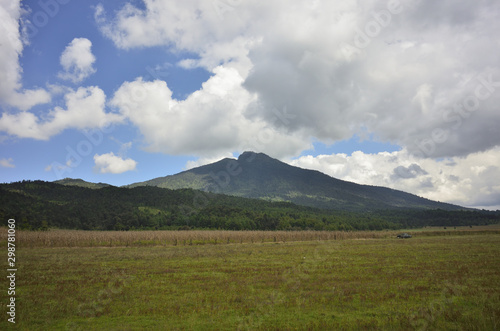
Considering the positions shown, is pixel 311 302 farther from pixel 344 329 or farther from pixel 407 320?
pixel 407 320

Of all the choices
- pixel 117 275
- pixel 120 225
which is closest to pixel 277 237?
pixel 117 275

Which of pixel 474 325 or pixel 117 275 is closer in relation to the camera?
pixel 474 325

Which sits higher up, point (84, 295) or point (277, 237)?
point (84, 295)

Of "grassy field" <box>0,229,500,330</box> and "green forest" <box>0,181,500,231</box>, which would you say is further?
"green forest" <box>0,181,500,231</box>

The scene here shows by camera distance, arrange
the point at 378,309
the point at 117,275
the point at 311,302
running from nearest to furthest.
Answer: the point at 378,309 < the point at 311,302 < the point at 117,275

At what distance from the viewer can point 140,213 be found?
116562mm

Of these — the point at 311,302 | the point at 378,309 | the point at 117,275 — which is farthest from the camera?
the point at 117,275

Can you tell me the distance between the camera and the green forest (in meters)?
101

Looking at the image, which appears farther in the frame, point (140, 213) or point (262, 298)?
point (140, 213)

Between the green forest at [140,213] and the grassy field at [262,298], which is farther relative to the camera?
the green forest at [140,213]

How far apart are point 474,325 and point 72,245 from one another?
59466 millimetres

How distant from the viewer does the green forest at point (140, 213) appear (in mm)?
101188

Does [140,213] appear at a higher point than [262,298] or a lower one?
higher

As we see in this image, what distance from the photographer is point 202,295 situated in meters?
15.4
